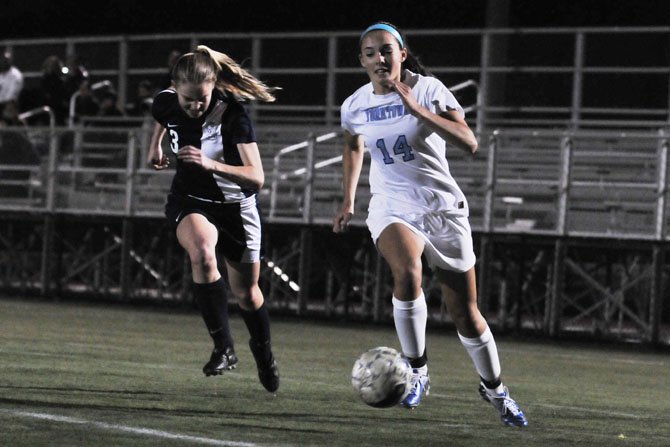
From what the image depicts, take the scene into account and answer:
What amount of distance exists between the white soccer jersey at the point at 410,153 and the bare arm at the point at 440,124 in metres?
0.18

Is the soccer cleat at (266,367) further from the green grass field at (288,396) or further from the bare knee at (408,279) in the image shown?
the bare knee at (408,279)

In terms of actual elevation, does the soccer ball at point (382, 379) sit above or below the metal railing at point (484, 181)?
below

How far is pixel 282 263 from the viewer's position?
1903cm

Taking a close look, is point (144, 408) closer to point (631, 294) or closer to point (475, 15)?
point (631, 294)

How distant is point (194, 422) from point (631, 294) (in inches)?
447

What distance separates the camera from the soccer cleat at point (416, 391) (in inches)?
333

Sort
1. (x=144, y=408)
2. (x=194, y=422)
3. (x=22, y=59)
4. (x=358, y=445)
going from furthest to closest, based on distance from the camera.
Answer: (x=22, y=59) < (x=144, y=408) < (x=194, y=422) < (x=358, y=445)

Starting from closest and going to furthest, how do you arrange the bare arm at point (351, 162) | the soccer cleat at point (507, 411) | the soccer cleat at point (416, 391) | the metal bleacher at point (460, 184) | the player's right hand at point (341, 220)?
the soccer cleat at point (507, 411), the soccer cleat at point (416, 391), the player's right hand at point (341, 220), the bare arm at point (351, 162), the metal bleacher at point (460, 184)

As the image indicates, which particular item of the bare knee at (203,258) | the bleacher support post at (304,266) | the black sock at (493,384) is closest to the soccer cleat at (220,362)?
the bare knee at (203,258)

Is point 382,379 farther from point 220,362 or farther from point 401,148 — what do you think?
point 220,362

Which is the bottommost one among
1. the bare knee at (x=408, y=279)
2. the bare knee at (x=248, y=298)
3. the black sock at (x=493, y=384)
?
the black sock at (x=493, y=384)

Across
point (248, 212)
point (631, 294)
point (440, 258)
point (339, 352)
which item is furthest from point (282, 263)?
point (440, 258)

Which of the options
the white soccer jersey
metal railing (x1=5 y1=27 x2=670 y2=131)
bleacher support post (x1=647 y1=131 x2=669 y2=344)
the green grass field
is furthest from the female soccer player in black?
metal railing (x1=5 y1=27 x2=670 y2=131)

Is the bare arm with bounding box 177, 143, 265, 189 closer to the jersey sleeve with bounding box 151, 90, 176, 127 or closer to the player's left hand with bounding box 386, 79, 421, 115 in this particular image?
the jersey sleeve with bounding box 151, 90, 176, 127
